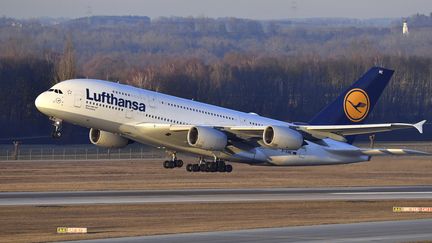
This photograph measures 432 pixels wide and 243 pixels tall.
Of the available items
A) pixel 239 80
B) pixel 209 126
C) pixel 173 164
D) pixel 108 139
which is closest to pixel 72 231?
pixel 209 126

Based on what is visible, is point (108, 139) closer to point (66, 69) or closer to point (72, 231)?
point (72, 231)

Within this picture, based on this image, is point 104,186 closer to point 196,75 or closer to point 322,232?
point 322,232

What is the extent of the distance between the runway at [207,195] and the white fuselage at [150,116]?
10.4 feet

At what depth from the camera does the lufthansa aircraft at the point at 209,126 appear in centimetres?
5872

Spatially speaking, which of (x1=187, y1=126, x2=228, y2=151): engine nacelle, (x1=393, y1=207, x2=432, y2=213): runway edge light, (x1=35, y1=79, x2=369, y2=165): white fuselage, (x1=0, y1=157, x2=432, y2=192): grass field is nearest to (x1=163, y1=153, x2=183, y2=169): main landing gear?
(x1=0, y1=157, x2=432, y2=192): grass field

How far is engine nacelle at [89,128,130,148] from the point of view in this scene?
63094 mm

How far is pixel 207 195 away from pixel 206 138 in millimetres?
4928

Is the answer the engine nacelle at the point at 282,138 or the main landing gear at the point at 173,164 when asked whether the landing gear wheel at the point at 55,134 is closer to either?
the main landing gear at the point at 173,164

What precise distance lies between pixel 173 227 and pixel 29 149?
60106mm

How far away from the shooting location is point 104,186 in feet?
208

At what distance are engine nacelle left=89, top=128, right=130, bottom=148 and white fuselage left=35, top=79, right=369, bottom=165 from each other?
78.6 inches

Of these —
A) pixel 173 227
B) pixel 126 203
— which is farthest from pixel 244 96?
pixel 173 227

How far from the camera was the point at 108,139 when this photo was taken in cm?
6309

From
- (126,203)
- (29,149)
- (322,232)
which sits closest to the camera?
(322,232)
